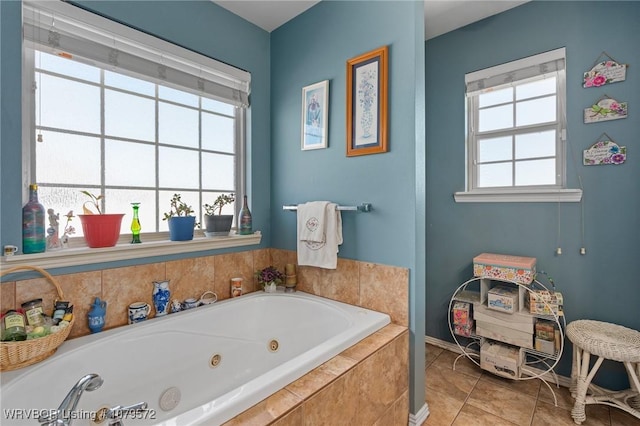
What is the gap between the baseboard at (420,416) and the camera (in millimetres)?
1644

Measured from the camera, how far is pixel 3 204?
50.2 inches

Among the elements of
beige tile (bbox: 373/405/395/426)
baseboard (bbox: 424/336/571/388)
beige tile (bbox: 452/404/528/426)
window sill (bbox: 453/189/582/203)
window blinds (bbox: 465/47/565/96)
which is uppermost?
window blinds (bbox: 465/47/565/96)

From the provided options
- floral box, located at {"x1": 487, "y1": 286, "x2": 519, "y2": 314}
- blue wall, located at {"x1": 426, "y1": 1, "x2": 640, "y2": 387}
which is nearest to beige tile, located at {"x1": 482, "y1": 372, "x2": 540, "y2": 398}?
blue wall, located at {"x1": 426, "y1": 1, "x2": 640, "y2": 387}

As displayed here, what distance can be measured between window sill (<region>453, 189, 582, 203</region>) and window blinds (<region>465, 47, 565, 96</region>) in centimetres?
82

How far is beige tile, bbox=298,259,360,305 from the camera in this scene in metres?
1.88

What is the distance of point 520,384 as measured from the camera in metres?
2.02

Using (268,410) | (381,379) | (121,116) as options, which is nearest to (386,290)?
(381,379)

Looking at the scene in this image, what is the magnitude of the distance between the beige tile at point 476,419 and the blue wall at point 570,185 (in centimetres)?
75

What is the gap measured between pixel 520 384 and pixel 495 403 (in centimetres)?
35

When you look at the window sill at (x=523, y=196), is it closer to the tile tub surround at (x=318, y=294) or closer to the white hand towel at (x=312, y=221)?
the tile tub surround at (x=318, y=294)

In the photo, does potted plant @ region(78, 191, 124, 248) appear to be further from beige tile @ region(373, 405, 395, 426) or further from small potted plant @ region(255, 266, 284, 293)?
beige tile @ region(373, 405, 395, 426)

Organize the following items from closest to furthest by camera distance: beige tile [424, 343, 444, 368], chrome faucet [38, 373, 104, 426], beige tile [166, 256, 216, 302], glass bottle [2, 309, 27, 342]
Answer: chrome faucet [38, 373, 104, 426]
glass bottle [2, 309, 27, 342]
beige tile [166, 256, 216, 302]
beige tile [424, 343, 444, 368]

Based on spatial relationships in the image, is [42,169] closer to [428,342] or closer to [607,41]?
[428,342]

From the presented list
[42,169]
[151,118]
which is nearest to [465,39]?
[151,118]
